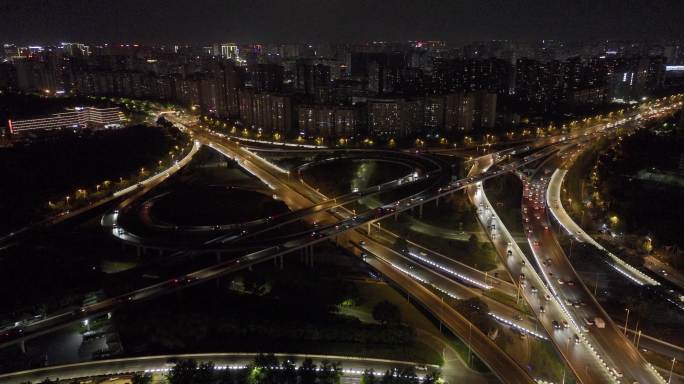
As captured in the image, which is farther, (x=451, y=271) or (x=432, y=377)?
(x=451, y=271)

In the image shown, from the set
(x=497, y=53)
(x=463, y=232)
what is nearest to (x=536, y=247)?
(x=463, y=232)

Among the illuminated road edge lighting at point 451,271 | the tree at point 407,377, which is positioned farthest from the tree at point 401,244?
the tree at point 407,377

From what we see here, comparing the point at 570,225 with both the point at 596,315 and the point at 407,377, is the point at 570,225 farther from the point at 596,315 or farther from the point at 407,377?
the point at 407,377

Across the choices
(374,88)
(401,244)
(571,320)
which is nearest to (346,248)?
(401,244)

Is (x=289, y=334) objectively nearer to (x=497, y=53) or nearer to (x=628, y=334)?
(x=628, y=334)

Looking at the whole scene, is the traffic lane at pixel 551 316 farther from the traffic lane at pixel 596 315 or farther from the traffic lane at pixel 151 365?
the traffic lane at pixel 151 365

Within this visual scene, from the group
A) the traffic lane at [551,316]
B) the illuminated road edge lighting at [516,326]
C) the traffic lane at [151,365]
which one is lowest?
the traffic lane at [151,365]

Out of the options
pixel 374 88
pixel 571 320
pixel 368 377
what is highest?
pixel 374 88
